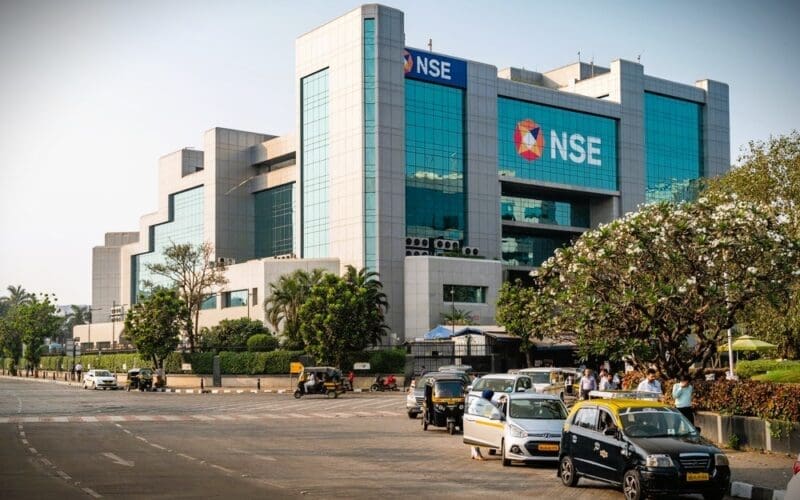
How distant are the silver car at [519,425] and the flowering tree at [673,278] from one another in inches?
209

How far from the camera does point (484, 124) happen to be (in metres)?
93.0

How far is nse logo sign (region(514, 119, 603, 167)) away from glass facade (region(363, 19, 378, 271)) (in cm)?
1765

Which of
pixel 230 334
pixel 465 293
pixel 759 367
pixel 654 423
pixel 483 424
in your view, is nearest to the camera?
pixel 654 423

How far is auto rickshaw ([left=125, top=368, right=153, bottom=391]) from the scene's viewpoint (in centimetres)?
7150

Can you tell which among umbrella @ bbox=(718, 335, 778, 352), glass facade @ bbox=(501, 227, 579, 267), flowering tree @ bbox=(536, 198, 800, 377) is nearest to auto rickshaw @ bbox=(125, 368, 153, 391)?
glass facade @ bbox=(501, 227, 579, 267)

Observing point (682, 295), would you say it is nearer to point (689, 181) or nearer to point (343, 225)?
point (343, 225)

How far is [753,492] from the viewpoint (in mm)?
17219

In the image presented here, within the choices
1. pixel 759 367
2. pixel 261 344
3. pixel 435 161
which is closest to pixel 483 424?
pixel 759 367

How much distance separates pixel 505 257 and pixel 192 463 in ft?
256

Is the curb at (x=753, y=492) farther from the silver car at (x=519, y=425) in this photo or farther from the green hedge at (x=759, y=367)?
the green hedge at (x=759, y=367)

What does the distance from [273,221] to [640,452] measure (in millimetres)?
94305

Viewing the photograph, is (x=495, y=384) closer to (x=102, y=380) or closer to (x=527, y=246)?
(x=102, y=380)

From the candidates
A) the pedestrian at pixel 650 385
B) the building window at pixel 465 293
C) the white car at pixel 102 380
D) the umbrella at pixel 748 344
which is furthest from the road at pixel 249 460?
the building window at pixel 465 293

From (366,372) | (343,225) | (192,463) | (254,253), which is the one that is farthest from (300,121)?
(192,463)
